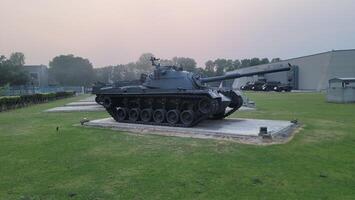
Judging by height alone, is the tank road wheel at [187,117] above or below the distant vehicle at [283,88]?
below

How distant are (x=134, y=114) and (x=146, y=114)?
561 millimetres

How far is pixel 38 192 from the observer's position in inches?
221

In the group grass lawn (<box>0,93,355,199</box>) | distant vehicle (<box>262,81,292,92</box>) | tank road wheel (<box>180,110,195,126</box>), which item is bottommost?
grass lawn (<box>0,93,355,199</box>)

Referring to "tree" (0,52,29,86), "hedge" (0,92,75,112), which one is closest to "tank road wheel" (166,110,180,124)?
"hedge" (0,92,75,112)

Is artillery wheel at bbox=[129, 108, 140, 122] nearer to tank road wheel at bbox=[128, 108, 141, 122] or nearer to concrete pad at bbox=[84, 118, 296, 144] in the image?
tank road wheel at bbox=[128, 108, 141, 122]

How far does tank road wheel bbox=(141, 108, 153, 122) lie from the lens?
1295cm

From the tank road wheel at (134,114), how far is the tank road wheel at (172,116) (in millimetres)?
1312

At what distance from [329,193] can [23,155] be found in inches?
242

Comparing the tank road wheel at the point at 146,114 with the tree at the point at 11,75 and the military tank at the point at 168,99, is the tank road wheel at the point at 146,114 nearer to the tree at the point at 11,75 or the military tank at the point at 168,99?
the military tank at the point at 168,99

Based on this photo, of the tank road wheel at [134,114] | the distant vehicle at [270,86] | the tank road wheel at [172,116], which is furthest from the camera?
the distant vehicle at [270,86]

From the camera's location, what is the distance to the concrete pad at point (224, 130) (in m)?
Result: 9.76

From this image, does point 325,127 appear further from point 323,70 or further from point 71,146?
point 323,70

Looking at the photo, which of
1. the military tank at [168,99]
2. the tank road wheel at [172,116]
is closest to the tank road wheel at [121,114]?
the military tank at [168,99]

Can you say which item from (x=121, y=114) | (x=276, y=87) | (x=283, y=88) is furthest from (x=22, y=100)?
(x=276, y=87)
